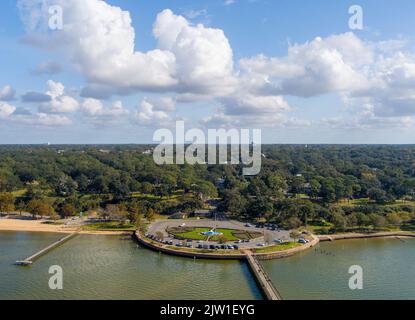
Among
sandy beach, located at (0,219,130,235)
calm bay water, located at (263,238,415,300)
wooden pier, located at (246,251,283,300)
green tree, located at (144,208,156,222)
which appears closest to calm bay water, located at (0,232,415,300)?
calm bay water, located at (263,238,415,300)

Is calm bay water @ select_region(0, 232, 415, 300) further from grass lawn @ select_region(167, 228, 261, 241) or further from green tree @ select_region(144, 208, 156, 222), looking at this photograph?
green tree @ select_region(144, 208, 156, 222)

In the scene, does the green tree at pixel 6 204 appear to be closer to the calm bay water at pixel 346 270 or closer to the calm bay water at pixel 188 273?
the calm bay water at pixel 188 273

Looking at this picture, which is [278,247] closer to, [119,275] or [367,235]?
[367,235]

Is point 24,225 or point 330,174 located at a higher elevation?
point 330,174

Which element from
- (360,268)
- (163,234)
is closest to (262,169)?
(163,234)
